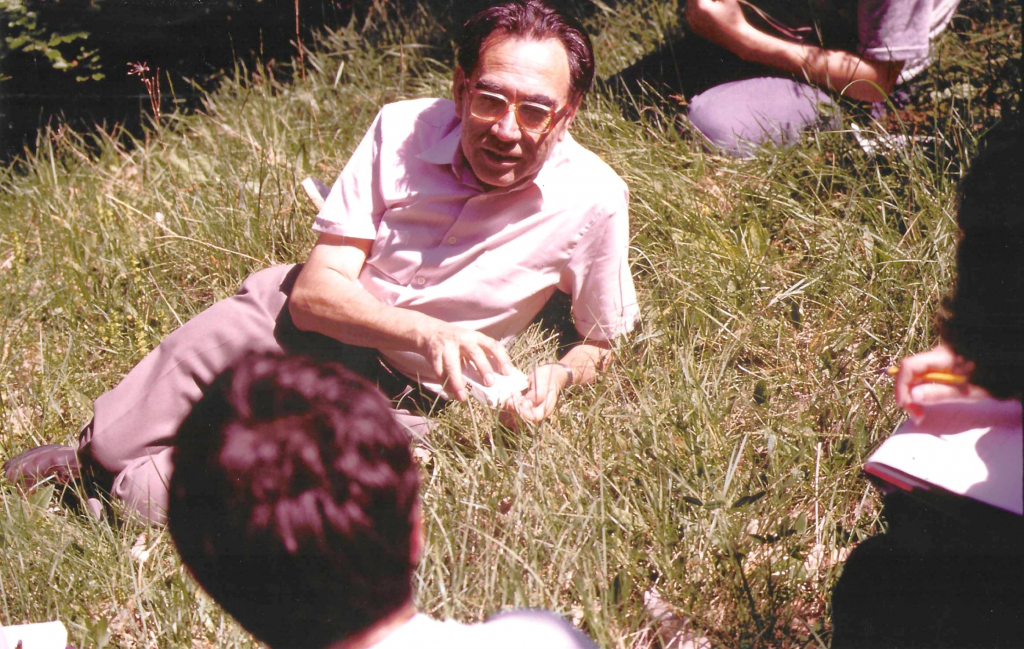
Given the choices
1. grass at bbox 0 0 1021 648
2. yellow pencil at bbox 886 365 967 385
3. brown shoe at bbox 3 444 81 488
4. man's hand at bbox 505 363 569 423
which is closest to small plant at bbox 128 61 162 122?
grass at bbox 0 0 1021 648

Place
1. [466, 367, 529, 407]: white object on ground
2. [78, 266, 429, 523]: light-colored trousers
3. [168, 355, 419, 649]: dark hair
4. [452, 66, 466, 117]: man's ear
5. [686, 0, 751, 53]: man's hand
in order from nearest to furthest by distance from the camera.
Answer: [168, 355, 419, 649]: dark hair, [466, 367, 529, 407]: white object on ground, [78, 266, 429, 523]: light-colored trousers, [452, 66, 466, 117]: man's ear, [686, 0, 751, 53]: man's hand

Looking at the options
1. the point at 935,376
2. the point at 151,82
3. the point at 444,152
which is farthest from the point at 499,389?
the point at 151,82

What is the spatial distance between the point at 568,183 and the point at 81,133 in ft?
10.8

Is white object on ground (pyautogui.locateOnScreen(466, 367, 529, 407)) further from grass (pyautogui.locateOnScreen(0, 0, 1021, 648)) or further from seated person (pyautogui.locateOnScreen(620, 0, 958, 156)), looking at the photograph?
seated person (pyautogui.locateOnScreen(620, 0, 958, 156))

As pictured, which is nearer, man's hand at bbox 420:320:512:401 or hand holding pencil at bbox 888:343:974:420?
hand holding pencil at bbox 888:343:974:420

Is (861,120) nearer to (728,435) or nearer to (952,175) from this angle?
(952,175)

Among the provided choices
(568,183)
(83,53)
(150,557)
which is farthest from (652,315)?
(83,53)

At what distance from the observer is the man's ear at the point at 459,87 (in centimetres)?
247

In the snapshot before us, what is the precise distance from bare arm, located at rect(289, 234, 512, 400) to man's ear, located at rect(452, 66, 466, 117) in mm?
467

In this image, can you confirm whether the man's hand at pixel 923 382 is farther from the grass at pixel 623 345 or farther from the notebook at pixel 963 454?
the grass at pixel 623 345

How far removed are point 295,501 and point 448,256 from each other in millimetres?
1435

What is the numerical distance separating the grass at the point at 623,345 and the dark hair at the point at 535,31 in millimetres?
733

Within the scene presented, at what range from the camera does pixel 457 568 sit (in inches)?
75.8

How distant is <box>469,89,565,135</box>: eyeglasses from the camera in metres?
2.32
